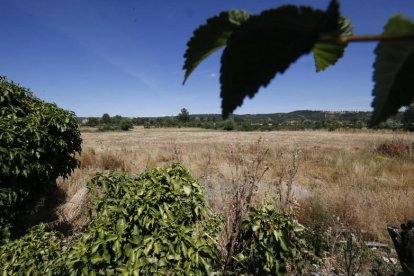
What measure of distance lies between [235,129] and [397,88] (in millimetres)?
61519

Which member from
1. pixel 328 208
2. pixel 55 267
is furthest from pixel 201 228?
pixel 328 208

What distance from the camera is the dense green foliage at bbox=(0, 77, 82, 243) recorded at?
3.94 m

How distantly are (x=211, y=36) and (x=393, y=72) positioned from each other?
221mm

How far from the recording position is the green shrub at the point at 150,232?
2.47 metres

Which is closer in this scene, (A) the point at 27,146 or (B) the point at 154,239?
(B) the point at 154,239

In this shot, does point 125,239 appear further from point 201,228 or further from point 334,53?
point 334,53

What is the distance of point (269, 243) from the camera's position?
2.95 m

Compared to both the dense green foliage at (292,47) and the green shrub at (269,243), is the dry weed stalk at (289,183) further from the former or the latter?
the dense green foliage at (292,47)

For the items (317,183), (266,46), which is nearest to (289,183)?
(266,46)

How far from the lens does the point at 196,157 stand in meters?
12.9

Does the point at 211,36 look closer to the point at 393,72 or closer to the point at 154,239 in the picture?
the point at 393,72

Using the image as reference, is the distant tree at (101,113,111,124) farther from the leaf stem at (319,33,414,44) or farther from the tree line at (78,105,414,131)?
the leaf stem at (319,33,414,44)

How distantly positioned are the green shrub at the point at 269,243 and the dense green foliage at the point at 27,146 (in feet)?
9.58

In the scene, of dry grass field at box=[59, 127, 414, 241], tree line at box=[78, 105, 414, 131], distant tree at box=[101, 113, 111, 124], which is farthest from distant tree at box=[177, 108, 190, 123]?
dry grass field at box=[59, 127, 414, 241]
